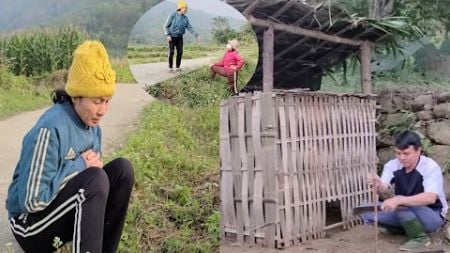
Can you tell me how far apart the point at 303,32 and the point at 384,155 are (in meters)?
2.19

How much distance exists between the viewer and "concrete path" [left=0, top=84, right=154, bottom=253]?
2.09 m

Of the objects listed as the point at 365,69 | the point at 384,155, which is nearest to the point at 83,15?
the point at 365,69

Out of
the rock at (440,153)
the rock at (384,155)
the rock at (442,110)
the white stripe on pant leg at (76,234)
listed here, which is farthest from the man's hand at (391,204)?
the white stripe on pant leg at (76,234)

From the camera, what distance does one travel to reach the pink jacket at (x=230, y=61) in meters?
1.60

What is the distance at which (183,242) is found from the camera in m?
2.51

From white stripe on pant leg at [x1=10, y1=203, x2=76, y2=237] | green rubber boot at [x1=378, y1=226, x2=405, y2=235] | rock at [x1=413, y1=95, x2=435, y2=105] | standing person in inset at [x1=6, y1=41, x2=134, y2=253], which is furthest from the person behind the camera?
rock at [x1=413, y1=95, x2=435, y2=105]

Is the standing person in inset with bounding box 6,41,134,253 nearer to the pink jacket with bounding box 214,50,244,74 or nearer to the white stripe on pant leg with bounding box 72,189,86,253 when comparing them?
the white stripe on pant leg with bounding box 72,189,86,253

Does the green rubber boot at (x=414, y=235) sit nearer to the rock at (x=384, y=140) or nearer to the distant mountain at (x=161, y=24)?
the rock at (x=384, y=140)

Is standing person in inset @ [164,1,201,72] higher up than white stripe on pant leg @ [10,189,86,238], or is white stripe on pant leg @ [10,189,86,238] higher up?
standing person in inset @ [164,1,201,72]

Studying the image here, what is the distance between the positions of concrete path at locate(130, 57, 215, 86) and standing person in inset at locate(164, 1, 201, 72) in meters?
0.04

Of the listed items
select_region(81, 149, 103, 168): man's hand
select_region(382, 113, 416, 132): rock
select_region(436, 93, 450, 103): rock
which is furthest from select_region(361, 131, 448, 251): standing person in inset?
select_region(81, 149, 103, 168): man's hand

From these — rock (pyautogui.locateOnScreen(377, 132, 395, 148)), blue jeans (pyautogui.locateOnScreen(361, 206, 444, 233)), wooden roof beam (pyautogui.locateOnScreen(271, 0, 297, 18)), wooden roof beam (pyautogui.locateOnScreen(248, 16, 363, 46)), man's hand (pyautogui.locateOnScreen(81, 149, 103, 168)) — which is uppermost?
wooden roof beam (pyautogui.locateOnScreen(271, 0, 297, 18))

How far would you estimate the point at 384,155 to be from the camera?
612 cm

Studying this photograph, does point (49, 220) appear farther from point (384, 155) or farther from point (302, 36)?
point (384, 155)
